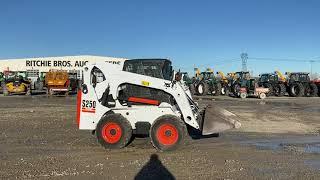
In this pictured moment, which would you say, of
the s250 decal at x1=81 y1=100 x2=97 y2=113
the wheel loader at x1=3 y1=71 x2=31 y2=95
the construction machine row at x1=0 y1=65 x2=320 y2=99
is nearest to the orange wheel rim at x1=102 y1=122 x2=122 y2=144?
the s250 decal at x1=81 y1=100 x2=97 y2=113

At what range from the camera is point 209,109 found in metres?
10.8

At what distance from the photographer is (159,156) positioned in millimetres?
9578

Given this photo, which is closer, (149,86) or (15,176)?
(15,176)

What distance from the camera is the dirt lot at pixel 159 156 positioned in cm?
788

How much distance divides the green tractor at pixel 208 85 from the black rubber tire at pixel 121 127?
2672 cm

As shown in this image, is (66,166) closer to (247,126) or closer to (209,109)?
(209,109)

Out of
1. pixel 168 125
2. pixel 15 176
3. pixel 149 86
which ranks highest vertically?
pixel 149 86

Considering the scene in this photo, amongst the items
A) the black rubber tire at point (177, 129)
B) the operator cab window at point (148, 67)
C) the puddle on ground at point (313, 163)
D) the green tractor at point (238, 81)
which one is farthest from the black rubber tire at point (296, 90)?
the puddle on ground at point (313, 163)

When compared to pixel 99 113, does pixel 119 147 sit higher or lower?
lower

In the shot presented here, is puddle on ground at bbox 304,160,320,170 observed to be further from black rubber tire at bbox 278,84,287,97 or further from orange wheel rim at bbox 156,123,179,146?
black rubber tire at bbox 278,84,287,97

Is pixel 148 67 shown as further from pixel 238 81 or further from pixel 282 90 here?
pixel 282 90

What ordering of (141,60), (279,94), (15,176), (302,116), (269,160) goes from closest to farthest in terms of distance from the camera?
(15,176) < (269,160) < (141,60) < (302,116) < (279,94)

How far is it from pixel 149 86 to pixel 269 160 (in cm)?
320

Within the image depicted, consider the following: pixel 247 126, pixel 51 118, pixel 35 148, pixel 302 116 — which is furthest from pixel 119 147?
pixel 302 116
